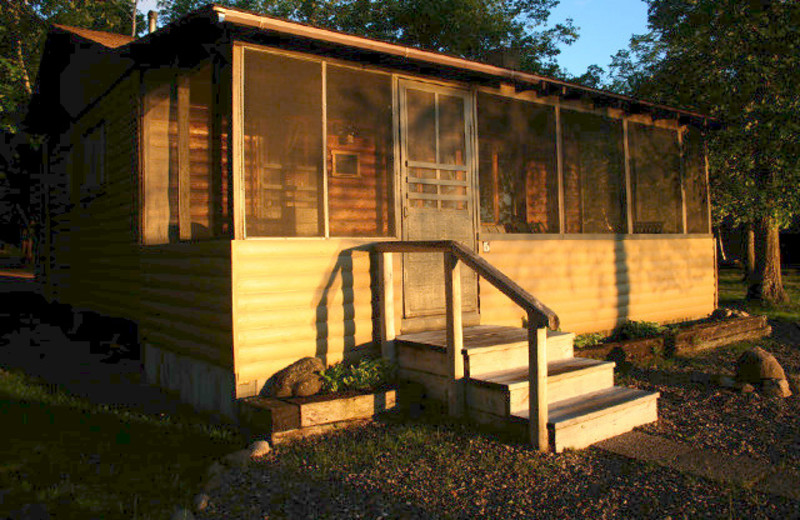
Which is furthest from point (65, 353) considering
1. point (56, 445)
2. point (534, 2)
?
point (534, 2)

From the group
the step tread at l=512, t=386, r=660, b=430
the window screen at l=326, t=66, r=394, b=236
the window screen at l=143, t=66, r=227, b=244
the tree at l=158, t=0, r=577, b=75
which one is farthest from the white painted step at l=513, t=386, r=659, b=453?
the tree at l=158, t=0, r=577, b=75

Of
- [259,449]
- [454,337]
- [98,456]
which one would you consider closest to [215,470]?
[259,449]

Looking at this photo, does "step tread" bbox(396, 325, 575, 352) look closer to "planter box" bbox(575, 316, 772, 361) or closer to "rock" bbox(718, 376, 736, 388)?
"planter box" bbox(575, 316, 772, 361)

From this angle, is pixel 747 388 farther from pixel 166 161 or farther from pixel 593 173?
pixel 166 161

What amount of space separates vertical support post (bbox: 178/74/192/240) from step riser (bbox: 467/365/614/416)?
3.78m

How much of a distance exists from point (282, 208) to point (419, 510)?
3.01m

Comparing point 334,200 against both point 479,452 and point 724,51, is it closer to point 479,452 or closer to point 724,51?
point 479,452

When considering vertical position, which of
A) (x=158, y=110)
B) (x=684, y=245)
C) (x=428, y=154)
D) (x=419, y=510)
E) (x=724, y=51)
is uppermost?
(x=724, y=51)

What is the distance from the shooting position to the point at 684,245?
9617 millimetres

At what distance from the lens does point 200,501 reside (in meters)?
3.63

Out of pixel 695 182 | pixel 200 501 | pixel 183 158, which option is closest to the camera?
pixel 200 501

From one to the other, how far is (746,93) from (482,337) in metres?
8.41

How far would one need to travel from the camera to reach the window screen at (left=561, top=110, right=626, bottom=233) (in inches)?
320

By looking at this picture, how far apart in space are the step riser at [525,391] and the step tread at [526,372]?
28mm
